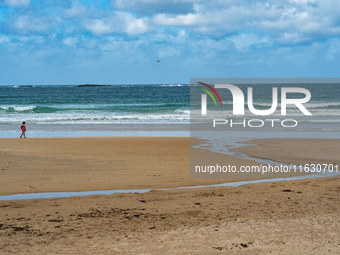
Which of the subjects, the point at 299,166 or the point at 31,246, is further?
the point at 299,166

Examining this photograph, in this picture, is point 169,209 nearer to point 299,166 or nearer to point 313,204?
point 313,204

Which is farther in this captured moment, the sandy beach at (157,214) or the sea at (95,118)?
the sea at (95,118)

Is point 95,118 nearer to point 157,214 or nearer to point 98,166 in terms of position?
point 98,166

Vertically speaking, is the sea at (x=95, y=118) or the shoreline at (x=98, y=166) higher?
the sea at (x=95, y=118)

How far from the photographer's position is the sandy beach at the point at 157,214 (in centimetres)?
512

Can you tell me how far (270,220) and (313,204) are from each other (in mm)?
1489

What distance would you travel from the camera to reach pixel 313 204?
7242 mm

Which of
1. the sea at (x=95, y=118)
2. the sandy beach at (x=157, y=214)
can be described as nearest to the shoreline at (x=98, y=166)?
the sandy beach at (x=157, y=214)

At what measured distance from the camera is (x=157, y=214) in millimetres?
6723

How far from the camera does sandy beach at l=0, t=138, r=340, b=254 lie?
5.12 metres

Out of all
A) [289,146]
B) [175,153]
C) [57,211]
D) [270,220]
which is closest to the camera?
[270,220]

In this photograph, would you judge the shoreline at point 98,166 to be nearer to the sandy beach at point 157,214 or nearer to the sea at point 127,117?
the sandy beach at point 157,214

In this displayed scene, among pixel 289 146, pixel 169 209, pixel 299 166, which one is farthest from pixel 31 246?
pixel 289 146

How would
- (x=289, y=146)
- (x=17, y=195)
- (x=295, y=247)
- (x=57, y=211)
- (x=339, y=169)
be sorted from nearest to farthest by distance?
1. (x=295, y=247)
2. (x=57, y=211)
3. (x=17, y=195)
4. (x=339, y=169)
5. (x=289, y=146)
